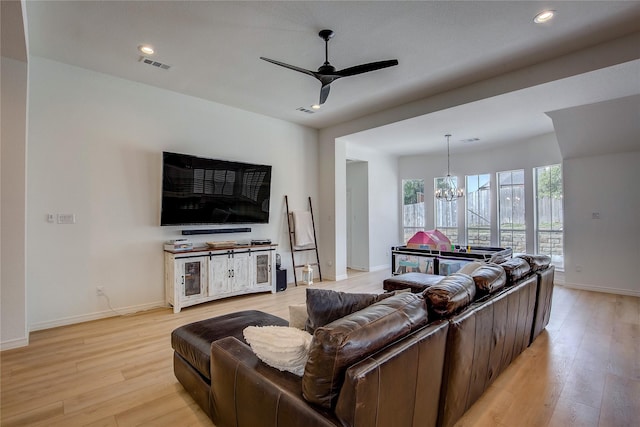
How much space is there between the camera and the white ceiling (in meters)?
2.76

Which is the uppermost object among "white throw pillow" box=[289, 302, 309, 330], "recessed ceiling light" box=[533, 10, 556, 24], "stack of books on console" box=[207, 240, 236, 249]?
"recessed ceiling light" box=[533, 10, 556, 24]

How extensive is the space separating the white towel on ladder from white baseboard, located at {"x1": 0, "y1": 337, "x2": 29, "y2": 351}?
3868 millimetres

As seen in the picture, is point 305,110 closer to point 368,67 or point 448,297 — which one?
point 368,67

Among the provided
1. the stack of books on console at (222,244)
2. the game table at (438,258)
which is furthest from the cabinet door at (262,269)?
the game table at (438,258)

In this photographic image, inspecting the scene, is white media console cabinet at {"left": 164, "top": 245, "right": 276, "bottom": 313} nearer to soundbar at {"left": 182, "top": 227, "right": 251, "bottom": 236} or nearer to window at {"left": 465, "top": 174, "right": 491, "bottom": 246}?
soundbar at {"left": 182, "top": 227, "right": 251, "bottom": 236}

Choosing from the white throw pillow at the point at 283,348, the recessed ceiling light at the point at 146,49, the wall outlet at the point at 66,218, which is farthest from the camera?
the wall outlet at the point at 66,218

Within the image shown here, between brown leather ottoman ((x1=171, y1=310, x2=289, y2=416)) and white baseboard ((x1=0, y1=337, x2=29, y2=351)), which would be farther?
white baseboard ((x1=0, y1=337, x2=29, y2=351))

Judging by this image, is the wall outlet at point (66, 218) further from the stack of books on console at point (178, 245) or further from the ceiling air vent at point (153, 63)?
the ceiling air vent at point (153, 63)

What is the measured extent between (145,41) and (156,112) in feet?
4.36

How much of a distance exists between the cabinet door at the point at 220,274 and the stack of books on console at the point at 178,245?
0.37 meters

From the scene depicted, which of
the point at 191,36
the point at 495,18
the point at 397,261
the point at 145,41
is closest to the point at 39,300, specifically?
the point at 145,41

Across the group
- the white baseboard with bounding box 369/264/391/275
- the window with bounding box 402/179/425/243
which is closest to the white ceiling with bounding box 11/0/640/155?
the window with bounding box 402/179/425/243

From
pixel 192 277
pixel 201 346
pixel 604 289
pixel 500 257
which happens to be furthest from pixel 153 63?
pixel 604 289

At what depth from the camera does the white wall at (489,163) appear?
635cm
